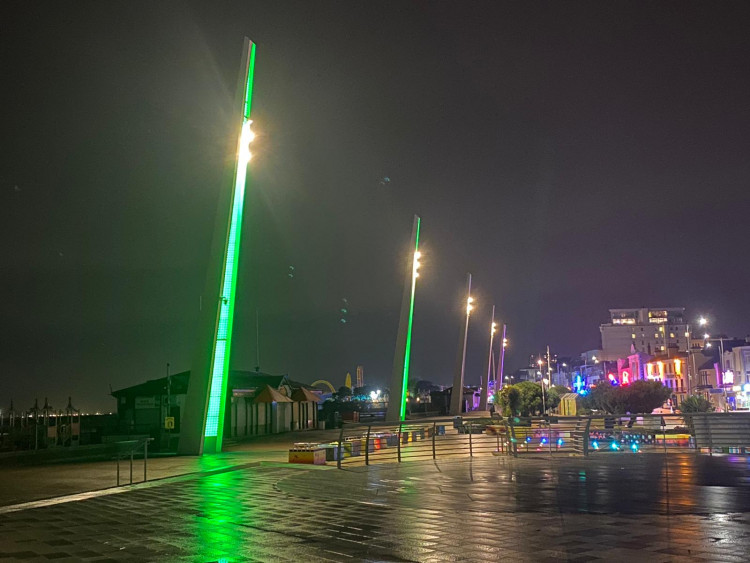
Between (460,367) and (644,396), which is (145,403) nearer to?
(460,367)

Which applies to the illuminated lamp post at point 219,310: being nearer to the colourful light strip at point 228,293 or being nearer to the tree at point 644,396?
the colourful light strip at point 228,293

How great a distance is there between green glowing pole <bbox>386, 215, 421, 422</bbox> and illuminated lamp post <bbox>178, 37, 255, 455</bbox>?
51.0 feet

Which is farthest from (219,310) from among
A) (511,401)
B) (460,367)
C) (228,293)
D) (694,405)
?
(694,405)

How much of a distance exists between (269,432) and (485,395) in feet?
145

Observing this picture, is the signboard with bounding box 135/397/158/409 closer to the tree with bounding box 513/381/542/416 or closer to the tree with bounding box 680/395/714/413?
the tree with bounding box 513/381/542/416

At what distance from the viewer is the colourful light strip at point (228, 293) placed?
23.1 meters

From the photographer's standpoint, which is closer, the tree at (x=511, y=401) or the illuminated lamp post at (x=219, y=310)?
the illuminated lamp post at (x=219, y=310)

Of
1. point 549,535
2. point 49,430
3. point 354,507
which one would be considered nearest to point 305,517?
point 354,507

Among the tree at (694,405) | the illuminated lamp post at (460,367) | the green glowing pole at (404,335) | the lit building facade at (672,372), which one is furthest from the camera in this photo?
the lit building facade at (672,372)

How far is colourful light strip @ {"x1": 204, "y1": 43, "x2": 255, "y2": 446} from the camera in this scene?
2306 cm

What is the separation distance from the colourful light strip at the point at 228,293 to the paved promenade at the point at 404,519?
6396 mm

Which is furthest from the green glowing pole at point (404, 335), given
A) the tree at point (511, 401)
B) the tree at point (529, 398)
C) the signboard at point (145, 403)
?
the tree at point (529, 398)

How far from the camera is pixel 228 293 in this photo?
76.7 ft

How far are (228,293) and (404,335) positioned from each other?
54.4ft
